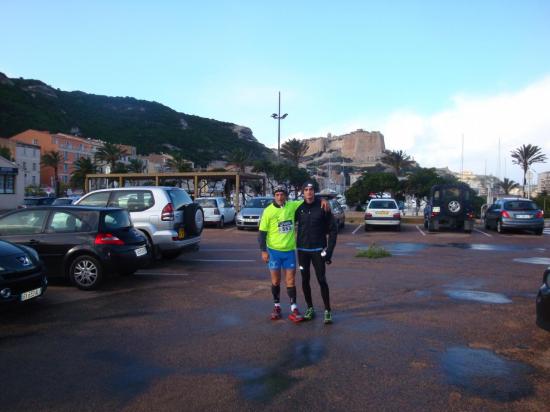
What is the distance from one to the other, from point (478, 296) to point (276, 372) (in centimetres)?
492

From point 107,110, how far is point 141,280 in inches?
6296

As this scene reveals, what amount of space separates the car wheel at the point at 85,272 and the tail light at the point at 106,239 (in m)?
0.31

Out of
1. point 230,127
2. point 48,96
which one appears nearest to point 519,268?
point 48,96

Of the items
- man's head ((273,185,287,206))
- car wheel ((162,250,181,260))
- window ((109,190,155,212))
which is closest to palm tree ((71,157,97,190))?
car wheel ((162,250,181,260))

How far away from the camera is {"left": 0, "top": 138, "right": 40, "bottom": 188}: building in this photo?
92.9 meters

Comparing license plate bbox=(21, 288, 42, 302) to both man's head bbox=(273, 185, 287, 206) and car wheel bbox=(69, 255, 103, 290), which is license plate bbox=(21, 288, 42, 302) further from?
man's head bbox=(273, 185, 287, 206)

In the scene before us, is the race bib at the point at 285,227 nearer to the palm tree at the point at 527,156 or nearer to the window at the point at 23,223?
the window at the point at 23,223

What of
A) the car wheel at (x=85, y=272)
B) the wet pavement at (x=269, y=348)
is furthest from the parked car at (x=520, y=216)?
the car wheel at (x=85, y=272)

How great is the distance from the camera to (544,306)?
5.16 metres

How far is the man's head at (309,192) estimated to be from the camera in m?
6.31

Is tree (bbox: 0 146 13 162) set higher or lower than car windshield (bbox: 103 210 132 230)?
higher

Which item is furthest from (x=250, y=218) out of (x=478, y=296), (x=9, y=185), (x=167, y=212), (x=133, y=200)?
(x=9, y=185)

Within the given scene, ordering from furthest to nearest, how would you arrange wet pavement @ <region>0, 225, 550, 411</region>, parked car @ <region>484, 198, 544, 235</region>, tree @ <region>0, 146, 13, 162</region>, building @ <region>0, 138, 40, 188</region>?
building @ <region>0, 138, 40, 188</region> → tree @ <region>0, 146, 13, 162</region> → parked car @ <region>484, 198, 544, 235</region> → wet pavement @ <region>0, 225, 550, 411</region>

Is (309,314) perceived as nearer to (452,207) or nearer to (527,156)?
(452,207)
